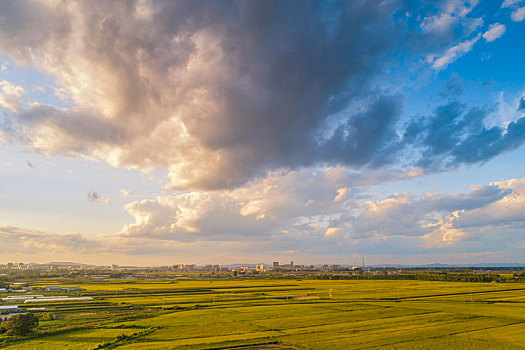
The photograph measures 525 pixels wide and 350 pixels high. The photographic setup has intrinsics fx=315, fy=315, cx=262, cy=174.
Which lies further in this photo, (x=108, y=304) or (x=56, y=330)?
(x=108, y=304)

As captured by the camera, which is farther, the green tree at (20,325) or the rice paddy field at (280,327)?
the green tree at (20,325)

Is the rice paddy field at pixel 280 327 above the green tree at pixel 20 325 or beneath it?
beneath

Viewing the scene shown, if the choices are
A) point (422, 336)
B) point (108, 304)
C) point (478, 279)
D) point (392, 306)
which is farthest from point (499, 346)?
point (478, 279)

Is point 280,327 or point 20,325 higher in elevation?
point 20,325

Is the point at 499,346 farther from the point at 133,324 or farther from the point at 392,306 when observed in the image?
the point at 133,324

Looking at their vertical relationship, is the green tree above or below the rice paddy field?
above

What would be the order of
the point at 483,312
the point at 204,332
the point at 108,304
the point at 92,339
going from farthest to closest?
1. the point at 108,304
2. the point at 483,312
3. the point at 204,332
4. the point at 92,339

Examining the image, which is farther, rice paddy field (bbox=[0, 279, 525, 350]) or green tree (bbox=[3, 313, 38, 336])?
green tree (bbox=[3, 313, 38, 336])

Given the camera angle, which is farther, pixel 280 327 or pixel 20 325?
pixel 280 327

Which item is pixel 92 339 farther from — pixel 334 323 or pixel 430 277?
pixel 430 277

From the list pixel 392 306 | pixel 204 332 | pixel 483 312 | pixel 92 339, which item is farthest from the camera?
pixel 392 306
